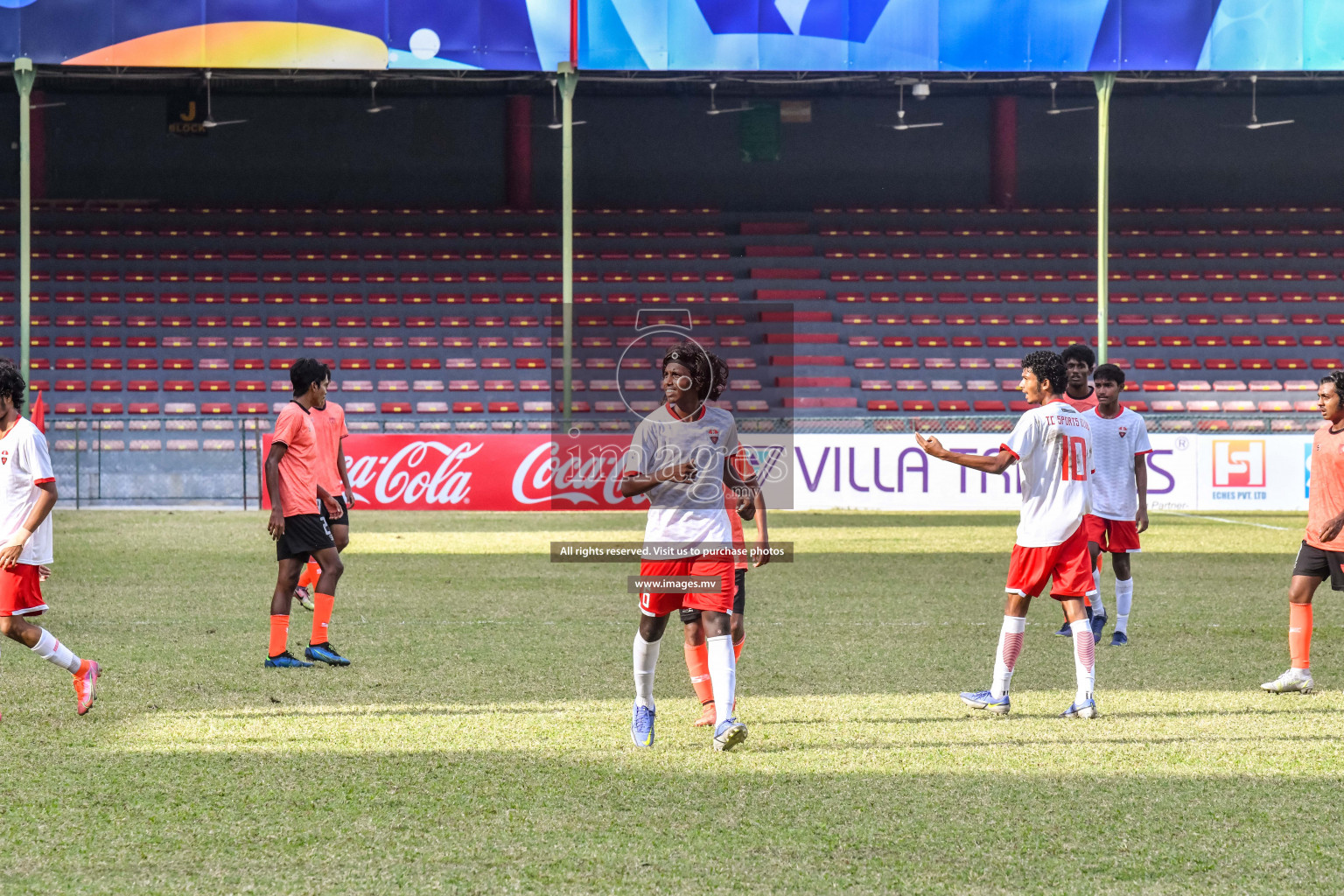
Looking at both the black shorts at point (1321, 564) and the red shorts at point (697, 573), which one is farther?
the black shorts at point (1321, 564)

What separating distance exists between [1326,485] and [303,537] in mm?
5885

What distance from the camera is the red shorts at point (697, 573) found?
6.00 m

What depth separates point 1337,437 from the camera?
7.55 meters

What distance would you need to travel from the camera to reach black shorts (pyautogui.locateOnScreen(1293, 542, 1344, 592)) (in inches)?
301

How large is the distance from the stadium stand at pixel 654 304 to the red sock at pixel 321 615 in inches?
751

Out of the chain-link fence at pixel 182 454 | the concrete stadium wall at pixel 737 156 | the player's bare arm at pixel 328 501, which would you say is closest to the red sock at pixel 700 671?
the player's bare arm at pixel 328 501

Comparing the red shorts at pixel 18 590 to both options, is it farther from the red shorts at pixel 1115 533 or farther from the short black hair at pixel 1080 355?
the red shorts at pixel 1115 533

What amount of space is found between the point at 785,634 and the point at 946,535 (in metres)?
9.01

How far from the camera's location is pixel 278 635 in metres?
8.44

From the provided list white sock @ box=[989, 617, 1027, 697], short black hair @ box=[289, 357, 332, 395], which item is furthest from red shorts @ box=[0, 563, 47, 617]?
white sock @ box=[989, 617, 1027, 697]

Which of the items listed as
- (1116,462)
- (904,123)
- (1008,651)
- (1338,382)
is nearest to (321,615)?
(1008,651)

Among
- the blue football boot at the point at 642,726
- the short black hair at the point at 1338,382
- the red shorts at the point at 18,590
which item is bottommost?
the blue football boot at the point at 642,726

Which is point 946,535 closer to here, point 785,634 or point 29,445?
point 785,634

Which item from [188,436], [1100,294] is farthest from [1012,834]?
[188,436]
